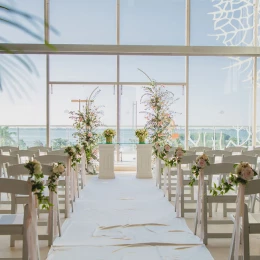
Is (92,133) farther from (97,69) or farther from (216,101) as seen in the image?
(216,101)

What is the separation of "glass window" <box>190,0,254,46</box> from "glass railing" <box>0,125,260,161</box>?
2.48 metres

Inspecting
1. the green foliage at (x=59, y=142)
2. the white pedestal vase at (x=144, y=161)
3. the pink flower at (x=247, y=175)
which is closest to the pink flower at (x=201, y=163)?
the pink flower at (x=247, y=175)

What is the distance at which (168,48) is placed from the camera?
1049 centimetres

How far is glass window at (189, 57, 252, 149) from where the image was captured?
35.8ft

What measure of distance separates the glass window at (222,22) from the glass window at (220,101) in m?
0.53

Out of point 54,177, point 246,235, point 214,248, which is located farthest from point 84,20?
point 246,235

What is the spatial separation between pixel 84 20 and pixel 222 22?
3.94 meters

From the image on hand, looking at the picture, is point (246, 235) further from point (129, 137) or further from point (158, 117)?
point (129, 137)

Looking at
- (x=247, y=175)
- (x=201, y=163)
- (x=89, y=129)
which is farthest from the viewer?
(x=89, y=129)

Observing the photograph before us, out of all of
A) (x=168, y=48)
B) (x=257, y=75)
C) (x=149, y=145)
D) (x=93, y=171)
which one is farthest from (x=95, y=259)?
(x=257, y=75)

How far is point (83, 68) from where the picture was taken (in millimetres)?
11000

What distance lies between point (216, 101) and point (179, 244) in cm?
799

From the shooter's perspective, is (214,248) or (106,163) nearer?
(214,248)

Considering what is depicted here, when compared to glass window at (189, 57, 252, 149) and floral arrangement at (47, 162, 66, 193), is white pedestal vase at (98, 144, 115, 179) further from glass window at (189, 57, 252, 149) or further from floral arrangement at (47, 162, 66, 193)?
floral arrangement at (47, 162, 66, 193)
